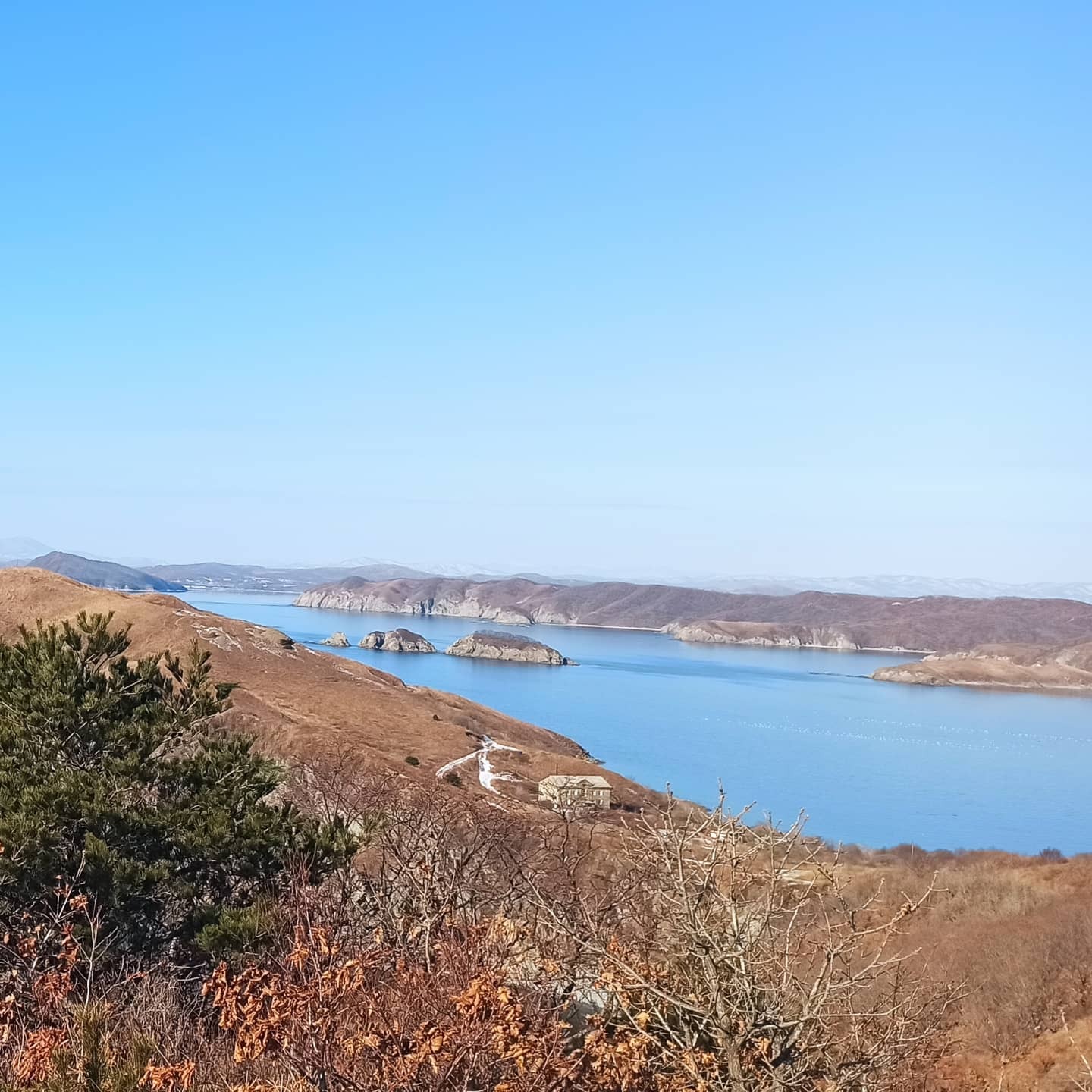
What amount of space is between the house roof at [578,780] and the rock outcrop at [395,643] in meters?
74.9

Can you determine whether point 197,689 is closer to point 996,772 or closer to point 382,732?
point 382,732

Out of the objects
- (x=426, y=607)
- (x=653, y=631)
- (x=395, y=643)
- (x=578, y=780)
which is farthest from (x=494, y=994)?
(x=426, y=607)

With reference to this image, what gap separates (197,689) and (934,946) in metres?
11.7

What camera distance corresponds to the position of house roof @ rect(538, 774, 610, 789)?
106 ft

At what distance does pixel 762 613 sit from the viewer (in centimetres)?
19075

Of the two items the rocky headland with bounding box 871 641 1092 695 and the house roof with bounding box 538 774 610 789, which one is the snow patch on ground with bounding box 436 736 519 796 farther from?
the rocky headland with bounding box 871 641 1092 695

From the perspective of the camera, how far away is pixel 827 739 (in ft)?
216

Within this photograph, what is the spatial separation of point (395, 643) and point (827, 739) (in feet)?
186

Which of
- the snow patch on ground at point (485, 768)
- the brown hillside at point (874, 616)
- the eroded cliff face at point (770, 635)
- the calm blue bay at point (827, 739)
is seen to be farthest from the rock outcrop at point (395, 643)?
the brown hillside at point (874, 616)

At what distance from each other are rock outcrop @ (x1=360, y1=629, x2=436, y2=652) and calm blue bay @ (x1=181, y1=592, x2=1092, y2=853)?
2.46 metres

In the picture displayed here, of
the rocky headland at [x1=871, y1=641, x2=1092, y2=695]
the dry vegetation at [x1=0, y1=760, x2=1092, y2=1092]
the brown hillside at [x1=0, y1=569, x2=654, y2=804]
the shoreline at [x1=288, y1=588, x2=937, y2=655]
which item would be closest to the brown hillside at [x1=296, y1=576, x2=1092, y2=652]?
the shoreline at [x1=288, y1=588, x2=937, y2=655]

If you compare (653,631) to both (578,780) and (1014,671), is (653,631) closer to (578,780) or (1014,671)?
(1014,671)

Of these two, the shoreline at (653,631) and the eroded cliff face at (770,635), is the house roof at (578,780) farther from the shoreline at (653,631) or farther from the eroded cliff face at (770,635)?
the eroded cliff face at (770,635)

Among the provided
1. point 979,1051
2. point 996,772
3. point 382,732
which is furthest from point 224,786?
point 996,772
